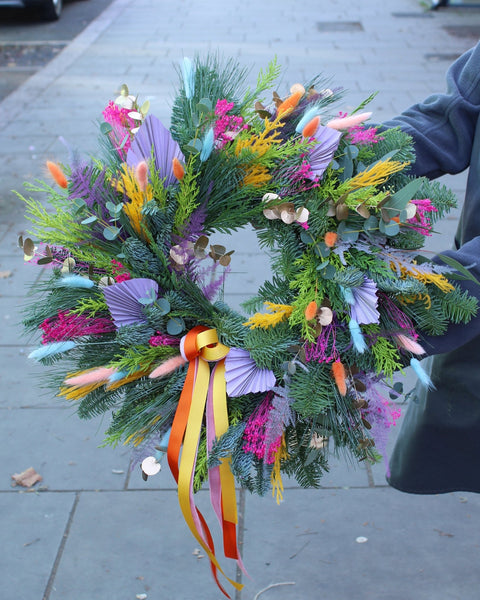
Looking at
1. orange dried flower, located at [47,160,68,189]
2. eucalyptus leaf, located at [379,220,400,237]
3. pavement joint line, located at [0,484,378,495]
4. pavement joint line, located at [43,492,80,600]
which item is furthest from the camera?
pavement joint line, located at [0,484,378,495]

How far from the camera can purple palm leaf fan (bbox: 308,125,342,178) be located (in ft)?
4.55

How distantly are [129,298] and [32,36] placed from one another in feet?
37.0

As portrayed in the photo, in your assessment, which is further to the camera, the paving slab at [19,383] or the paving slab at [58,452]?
the paving slab at [19,383]

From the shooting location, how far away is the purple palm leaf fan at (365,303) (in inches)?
51.4

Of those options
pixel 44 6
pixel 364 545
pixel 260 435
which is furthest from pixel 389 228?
pixel 44 6

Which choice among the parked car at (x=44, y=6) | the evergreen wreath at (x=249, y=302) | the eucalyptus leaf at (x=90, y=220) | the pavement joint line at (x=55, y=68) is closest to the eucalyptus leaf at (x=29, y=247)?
the evergreen wreath at (x=249, y=302)

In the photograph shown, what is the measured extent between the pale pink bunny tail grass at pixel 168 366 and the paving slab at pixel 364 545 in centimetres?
128

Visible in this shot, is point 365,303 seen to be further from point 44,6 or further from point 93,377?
point 44,6

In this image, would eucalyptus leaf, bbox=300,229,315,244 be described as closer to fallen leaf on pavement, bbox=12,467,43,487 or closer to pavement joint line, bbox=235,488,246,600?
pavement joint line, bbox=235,488,246,600

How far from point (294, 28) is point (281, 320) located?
407 inches

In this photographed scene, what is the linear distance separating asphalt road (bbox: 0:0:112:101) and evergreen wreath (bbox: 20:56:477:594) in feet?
24.3

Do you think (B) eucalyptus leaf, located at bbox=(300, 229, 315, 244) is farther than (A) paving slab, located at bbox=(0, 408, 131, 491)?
No

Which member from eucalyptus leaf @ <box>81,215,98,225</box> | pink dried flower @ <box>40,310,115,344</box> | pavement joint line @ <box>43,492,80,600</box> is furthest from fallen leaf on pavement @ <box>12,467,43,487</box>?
eucalyptus leaf @ <box>81,215,98,225</box>

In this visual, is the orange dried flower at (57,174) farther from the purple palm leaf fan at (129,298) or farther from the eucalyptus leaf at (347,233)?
the eucalyptus leaf at (347,233)
